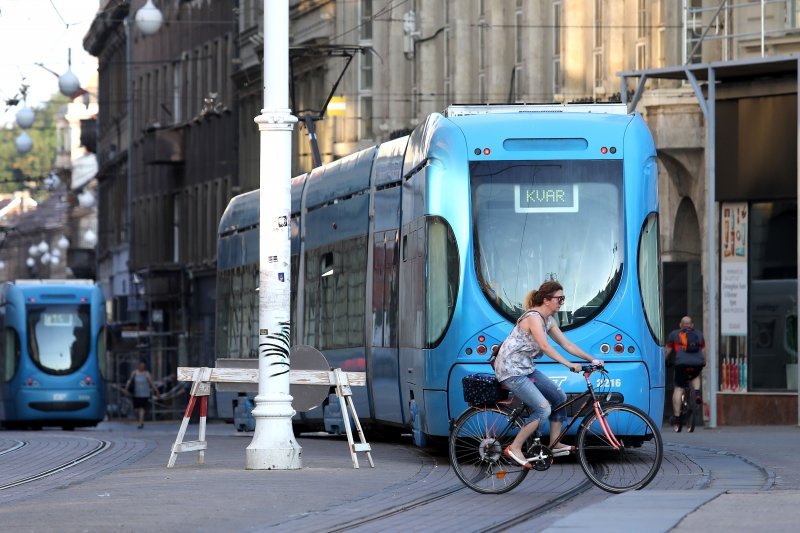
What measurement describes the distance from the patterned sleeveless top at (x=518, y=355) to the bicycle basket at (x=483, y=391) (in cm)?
8

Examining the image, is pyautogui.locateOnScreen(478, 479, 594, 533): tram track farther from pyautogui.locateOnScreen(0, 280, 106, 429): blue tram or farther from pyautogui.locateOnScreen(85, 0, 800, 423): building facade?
pyautogui.locateOnScreen(0, 280, 106, 429): blue tram

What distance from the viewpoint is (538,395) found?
1708 cm

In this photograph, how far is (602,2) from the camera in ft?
132

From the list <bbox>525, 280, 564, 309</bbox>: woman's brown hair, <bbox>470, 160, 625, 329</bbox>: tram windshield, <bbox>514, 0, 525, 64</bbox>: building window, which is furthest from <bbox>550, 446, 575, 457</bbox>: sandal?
<bbox>514, 0, 525, 64</bbox>: building window

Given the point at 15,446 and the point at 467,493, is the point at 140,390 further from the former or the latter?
the point at 467,493

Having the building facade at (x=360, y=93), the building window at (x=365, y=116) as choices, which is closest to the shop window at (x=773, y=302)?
the building facade at (x=360, y=93)

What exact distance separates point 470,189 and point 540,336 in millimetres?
3814

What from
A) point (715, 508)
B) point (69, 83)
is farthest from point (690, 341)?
point (69, 83)

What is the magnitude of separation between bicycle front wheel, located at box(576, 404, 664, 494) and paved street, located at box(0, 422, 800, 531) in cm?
21

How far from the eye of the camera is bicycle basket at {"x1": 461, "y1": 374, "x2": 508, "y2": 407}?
17172 millimetres

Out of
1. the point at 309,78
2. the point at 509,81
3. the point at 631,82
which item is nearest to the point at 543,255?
the point at 631,82

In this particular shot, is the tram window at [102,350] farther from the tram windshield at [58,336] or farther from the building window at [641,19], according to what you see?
the building window at [641,19]

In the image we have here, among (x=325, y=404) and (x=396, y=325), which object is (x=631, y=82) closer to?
(x=325, y=404)

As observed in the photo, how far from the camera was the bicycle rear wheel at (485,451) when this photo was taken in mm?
17109
